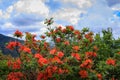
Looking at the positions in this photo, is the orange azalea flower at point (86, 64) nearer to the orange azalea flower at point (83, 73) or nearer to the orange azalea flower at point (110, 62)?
the orange azalea flower at point (83, 73)

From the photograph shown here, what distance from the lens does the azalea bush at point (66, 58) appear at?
1538 centimetres

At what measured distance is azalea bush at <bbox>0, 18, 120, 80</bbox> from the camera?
15.4m

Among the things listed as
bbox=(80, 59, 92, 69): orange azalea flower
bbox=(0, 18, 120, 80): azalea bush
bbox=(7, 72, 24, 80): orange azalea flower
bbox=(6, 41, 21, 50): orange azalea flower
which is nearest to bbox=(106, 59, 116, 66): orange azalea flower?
bbox=(0, 18, 120, 80): azalea bush

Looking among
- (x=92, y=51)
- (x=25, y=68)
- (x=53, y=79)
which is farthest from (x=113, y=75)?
(x=25, y=68)

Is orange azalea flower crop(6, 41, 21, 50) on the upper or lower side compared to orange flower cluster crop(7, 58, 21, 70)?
upper

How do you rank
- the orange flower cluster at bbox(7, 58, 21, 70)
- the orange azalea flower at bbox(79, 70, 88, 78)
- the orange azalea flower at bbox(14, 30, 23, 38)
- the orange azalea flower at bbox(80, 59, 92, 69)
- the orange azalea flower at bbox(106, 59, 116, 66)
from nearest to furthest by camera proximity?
the orange azalea flower at bbox(80, 59, 92, 69) → the orange azalea flower at bbox(79, 70, 88, 78) → the orange flower cluster at bbox(7, 58, 21, 70) → the orange azalea flower at bbox(106, 59, 116, 66) → the orange azalea flower at bbox(14, 30, 23, 38)

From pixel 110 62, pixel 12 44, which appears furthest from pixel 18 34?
pixel 110 62

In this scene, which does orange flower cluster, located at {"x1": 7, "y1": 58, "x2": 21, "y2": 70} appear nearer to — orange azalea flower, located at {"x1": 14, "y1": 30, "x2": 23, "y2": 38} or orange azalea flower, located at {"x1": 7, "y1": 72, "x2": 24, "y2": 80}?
orange azalea flower, located at {"x1": 7, "y1": 72, "x2": 24, "y2": 80}

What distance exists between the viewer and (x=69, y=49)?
17469mm

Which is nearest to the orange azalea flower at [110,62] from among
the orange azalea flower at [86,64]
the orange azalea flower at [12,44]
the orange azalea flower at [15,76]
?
the orange azalea flower at [86,64]

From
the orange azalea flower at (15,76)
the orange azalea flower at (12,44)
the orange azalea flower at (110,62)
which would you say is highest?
the orange azalea flower at (12,44)

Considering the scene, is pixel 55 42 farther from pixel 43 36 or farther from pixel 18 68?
pixel 18 68

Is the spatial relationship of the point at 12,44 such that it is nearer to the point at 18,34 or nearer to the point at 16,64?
the point at 18,34

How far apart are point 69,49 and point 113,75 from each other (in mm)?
2228
